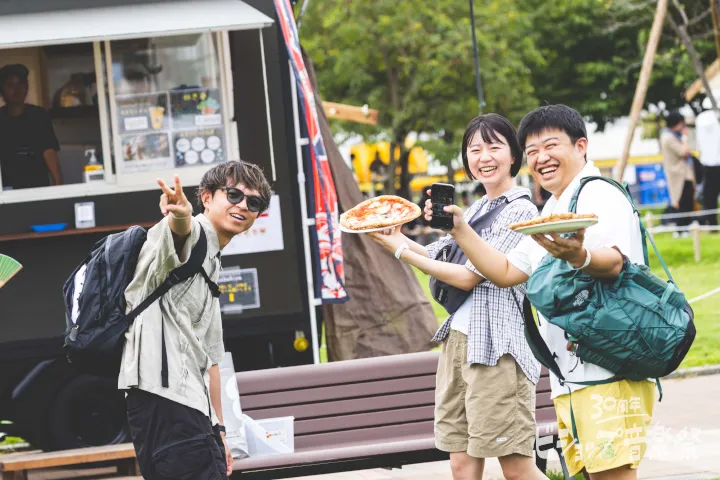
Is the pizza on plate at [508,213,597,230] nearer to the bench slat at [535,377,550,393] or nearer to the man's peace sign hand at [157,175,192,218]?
the man's peace sign hand at [157,175,192,218]

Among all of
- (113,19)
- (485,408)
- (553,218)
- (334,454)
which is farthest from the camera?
(113,19)

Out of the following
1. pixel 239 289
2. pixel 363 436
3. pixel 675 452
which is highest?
pixel 239 289

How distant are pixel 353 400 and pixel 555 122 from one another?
3051 mm

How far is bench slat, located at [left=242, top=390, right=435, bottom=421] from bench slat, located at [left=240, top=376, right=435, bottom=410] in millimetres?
24

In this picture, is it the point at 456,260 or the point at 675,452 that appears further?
the point at 675,452

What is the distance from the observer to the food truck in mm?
7953

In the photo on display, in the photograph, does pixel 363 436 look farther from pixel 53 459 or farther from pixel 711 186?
pixel 711 186

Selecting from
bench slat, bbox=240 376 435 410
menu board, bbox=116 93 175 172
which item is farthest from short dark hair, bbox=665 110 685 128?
bench slat, bbox=240 376 435 410

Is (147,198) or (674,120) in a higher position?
(674,120)

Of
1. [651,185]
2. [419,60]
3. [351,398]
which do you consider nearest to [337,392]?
[351,398]

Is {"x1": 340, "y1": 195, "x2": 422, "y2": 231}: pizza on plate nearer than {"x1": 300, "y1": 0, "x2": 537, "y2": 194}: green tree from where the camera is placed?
Yes

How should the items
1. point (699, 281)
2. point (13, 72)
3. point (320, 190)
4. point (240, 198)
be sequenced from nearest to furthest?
point (240, 198)
point (320, 190)
point (13, 72)
point (699, 281)

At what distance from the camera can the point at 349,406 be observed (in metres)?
6.58

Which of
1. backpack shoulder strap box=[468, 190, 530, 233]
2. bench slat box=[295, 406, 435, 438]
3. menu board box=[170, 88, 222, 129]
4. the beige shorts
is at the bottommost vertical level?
bench slat box=[295, 406, 435, 438]
